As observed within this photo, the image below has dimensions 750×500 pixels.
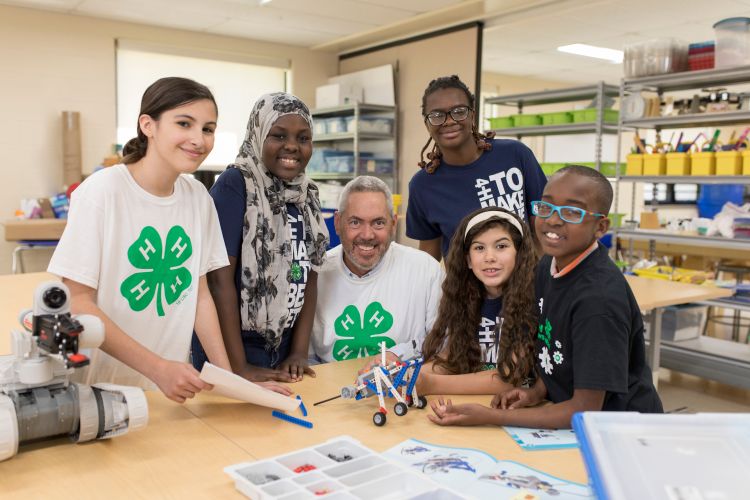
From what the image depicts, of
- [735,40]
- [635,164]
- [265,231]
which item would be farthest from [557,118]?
[265,231]

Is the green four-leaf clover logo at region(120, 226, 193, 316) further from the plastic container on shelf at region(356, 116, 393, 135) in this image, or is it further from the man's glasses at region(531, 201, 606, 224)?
the plastic container on shelf at region(356, 116, 393, 135)

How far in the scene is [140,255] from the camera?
4.95 feet

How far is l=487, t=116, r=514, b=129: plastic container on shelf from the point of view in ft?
A: 19.1

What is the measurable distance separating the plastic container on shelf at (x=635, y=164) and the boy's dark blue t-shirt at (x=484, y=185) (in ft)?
8.99

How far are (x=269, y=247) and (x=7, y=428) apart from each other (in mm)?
844

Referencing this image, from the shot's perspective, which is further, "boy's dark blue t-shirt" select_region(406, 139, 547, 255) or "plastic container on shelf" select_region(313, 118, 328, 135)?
"plastic container on shelf" select_region(313, 118, 328, 135)

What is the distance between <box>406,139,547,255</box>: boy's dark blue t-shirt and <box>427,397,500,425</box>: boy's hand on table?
1040 mm

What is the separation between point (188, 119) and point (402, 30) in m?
6.20

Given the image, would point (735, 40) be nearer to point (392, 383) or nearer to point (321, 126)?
point (392, 383)

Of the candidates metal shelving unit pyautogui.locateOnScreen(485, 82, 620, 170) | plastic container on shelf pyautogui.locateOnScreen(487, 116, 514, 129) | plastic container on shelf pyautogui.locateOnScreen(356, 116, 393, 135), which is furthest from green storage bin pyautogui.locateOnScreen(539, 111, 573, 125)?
plastic container on shelf pyautogui.locateOnScreen(356, 116, 393, 135)

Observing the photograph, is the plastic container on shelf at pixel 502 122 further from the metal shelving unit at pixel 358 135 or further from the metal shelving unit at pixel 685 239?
the metal shelving unit at pixel 358 135

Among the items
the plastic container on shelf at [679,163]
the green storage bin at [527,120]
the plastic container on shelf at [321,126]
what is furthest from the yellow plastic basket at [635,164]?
the plastic container on shelf at [321,126]

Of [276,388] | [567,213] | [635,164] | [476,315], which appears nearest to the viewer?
[567,213]

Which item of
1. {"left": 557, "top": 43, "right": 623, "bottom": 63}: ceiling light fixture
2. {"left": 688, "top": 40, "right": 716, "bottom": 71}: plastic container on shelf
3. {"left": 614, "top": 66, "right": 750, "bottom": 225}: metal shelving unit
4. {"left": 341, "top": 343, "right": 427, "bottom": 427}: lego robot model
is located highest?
{"left": 557, "top": 43, "right": 623, "bottom": 63}: ceiling light fixture
